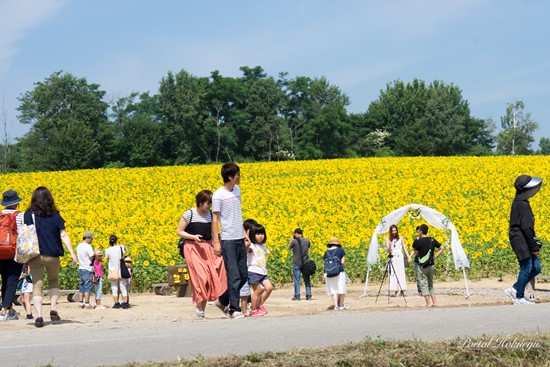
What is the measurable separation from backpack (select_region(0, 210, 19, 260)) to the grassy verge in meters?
4.92

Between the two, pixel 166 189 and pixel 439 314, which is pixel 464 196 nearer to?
pixel 166 189

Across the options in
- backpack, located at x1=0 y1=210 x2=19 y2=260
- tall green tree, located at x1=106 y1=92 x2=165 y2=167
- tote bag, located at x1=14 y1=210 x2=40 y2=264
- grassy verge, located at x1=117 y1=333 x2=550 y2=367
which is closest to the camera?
grassy verge, located at x1=117 y1=333 x2=550 y2=367

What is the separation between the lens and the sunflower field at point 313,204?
71.4ft

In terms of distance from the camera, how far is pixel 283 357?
24.4 feet

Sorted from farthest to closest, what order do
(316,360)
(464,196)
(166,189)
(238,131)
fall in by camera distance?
(238,131) → (166,189) → (464,196) → (316,360)

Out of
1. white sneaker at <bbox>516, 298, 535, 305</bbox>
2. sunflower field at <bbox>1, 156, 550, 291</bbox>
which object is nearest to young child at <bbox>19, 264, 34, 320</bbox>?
white sneaker at <bbox>516, 298, 535, 305</bbox>

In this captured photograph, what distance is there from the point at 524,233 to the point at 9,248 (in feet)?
21.8

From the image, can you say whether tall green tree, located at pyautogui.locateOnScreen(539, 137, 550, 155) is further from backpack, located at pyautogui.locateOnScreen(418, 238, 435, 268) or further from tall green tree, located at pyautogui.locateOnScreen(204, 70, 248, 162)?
backpack, located at pyautogui.locateOnScreen(418, 238, 435, 268)

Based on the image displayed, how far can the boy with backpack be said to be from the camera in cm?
1168

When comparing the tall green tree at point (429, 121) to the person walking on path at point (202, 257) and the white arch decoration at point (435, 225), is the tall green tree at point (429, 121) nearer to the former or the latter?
the white arch decoration at point (435, 225)

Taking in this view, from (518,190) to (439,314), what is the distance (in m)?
2.67

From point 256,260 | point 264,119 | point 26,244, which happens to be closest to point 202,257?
point 256,260

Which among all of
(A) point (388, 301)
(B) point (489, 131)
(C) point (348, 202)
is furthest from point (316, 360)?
(B) point (489, 131)

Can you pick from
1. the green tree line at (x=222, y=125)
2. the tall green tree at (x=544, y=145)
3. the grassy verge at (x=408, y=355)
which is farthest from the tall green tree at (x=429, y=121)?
the grassy verge at (x=408, y=355)
